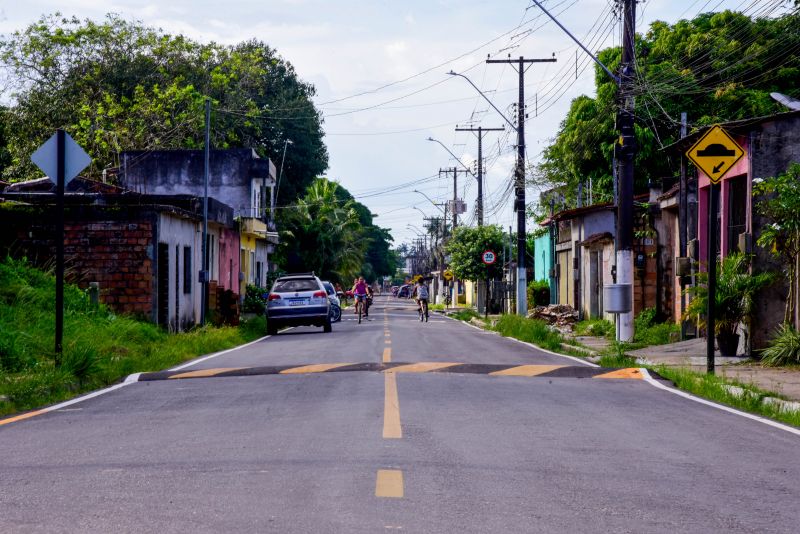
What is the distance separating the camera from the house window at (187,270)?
31.7 metres

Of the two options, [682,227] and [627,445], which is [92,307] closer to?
[682,227]

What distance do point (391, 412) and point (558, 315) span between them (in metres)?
27.0

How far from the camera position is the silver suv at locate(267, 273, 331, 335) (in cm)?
3069

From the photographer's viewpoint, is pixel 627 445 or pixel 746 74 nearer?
pixel 627 445

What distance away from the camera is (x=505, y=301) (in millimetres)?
54094

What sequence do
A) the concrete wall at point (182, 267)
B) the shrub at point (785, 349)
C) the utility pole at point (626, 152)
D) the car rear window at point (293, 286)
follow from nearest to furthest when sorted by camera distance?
the shrub at point (785, 349) < the utility pole at point (626, 152) < the concrete wall at point (182, 267) < the car rear window at point (293, 286)

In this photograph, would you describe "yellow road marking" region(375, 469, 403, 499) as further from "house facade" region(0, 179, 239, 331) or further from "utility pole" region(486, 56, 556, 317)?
"utility pole" region(486, 56, 556, 317)

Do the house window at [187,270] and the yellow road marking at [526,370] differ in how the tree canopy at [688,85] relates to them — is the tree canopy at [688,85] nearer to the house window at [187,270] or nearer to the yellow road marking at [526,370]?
the house window at [187,270]

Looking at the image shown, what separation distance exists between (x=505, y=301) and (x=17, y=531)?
49.2 metres

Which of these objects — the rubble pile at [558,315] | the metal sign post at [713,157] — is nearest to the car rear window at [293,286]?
the rubble pile at [558,315]

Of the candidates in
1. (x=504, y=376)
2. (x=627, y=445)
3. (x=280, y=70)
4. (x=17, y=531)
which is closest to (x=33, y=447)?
(x=17, y=531)

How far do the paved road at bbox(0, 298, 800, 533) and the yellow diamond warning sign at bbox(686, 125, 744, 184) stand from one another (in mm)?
3403

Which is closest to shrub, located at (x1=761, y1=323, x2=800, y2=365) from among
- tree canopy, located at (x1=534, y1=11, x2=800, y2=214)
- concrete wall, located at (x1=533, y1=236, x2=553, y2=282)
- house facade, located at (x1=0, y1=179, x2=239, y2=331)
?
house facade, located at (x1=0, y1=179, x2=239, y2=331)

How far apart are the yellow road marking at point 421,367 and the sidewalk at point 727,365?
3794mm
